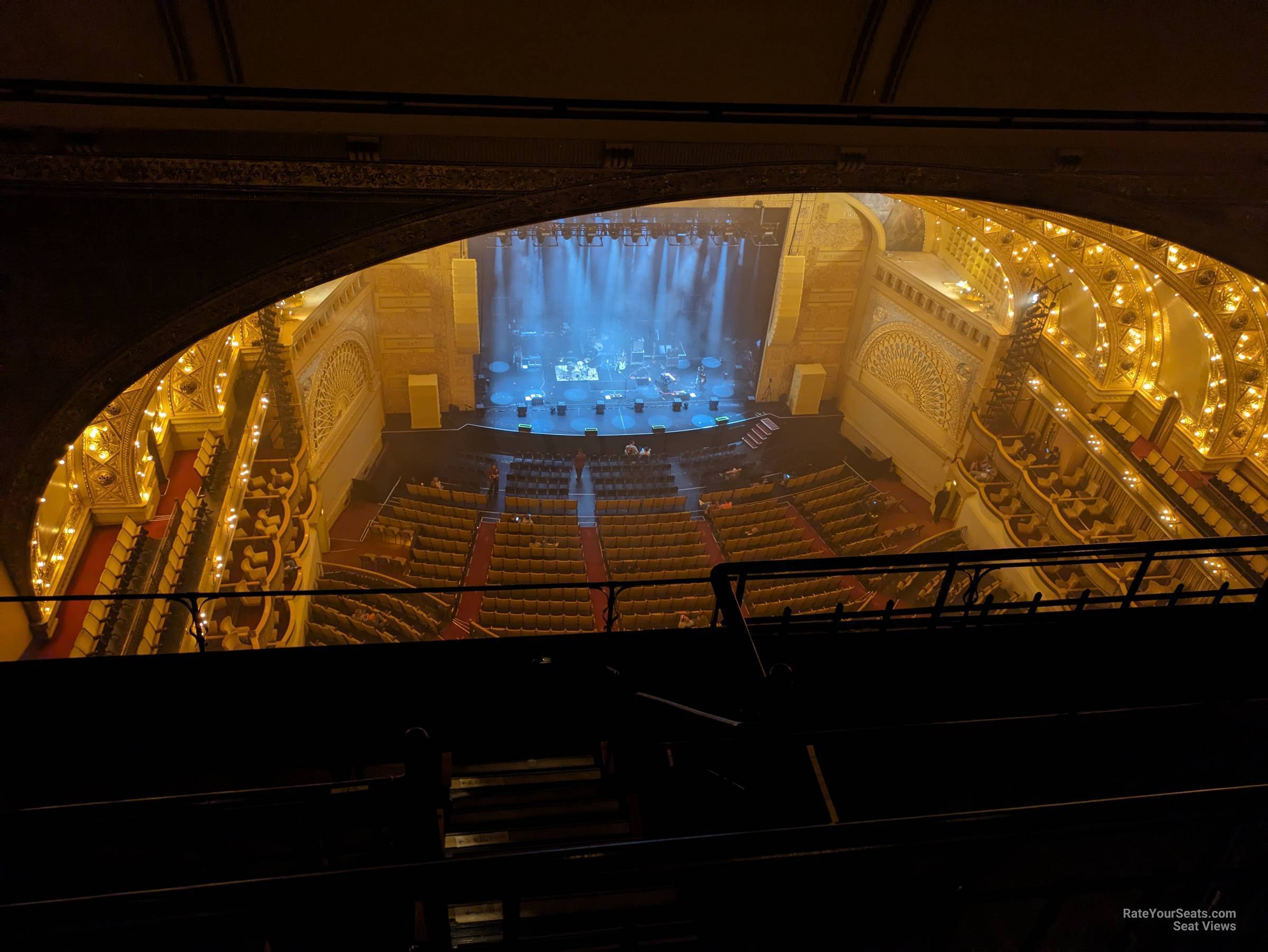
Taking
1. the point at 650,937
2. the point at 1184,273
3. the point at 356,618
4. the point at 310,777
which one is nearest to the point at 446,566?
the point at 356,618

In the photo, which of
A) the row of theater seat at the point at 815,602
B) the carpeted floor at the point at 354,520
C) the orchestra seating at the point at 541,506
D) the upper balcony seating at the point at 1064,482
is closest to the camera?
the row of theater seat at the point at 815,602

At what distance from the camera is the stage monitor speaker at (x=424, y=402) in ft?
51.3

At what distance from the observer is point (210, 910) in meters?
1.21

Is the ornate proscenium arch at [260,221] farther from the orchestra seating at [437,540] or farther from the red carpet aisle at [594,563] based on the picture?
the red carpet aisle at [594,563]

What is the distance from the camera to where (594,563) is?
13.4 metres

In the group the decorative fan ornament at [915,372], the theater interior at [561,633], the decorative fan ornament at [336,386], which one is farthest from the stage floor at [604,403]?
the theater interior at [561,633]

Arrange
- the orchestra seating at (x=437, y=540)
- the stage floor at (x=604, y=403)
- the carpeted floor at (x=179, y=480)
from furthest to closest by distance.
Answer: the stage floor at (x=604, y=403)
the orchestra seating at (x=437, y=540)
the carpeted floor at (x=179, y=480)

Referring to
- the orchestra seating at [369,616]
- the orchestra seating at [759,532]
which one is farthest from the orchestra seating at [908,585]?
the orchestra seating at [369,616]

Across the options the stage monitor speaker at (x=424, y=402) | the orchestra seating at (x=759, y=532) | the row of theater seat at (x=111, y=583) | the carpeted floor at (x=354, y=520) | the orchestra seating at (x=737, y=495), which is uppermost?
the row of theater seat at (x=111, y=583)

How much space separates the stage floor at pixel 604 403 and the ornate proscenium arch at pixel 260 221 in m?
11.6

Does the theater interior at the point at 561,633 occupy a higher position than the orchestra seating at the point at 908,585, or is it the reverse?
the theater interior at the point at 561,633

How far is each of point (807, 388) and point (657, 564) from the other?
21.2ft

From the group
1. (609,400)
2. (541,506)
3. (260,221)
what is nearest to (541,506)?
(541,506)

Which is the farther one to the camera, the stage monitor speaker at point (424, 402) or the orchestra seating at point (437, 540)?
the stage monitor speaker at point (424, 402)
